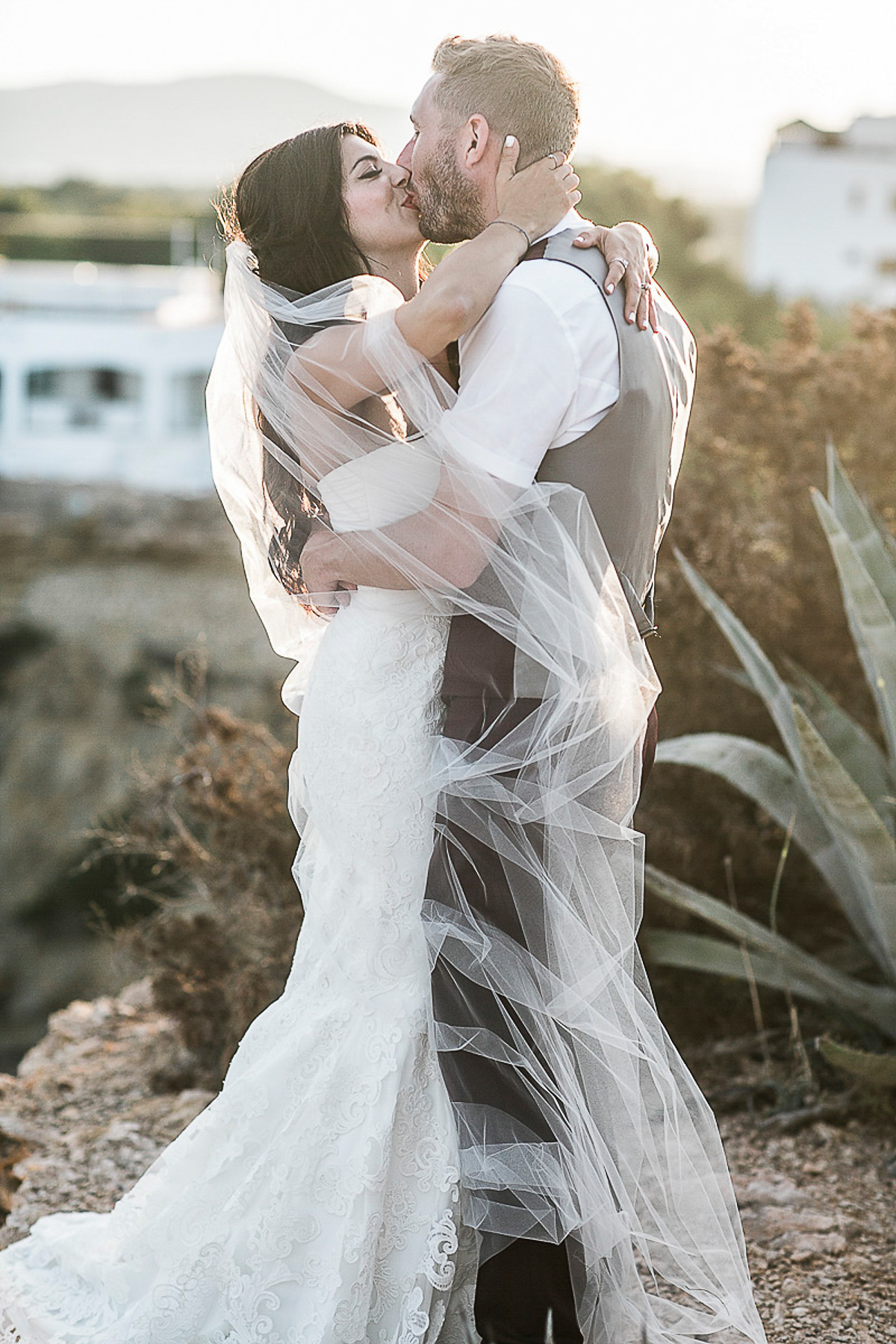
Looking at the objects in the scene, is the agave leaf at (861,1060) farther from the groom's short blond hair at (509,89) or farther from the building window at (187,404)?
the building window at (187,404)

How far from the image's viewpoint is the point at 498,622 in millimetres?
2580

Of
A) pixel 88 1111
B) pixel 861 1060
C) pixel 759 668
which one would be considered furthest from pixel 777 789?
pixel 88 1111

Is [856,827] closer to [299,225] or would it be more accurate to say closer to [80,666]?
[299,225]

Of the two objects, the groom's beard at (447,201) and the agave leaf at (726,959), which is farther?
the agave leaf at (726,959)

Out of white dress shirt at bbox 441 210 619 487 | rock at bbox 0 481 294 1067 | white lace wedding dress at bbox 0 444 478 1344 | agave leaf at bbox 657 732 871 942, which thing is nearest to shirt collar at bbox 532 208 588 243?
white dress shirt at bbox 441 210 619 487

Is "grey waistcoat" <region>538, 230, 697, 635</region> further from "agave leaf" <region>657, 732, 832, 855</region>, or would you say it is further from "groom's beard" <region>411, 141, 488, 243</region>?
"agave leaf" <region>657, 732, 832, 855</region>

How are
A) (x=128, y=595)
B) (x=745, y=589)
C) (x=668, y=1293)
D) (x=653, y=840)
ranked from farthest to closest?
(x=128, y=595), (x=745, y=589), (x=653, y=840), (x=668, y=1293)

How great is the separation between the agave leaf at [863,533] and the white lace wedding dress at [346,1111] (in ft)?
6.23

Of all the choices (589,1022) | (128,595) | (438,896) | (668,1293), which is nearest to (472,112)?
(438,896)

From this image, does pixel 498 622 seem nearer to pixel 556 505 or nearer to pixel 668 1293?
pixel 556 505

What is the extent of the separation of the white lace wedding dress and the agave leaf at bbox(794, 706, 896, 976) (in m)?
1.33

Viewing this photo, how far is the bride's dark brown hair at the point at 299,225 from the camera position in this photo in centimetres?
279

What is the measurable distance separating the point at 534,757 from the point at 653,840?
7.16 ft

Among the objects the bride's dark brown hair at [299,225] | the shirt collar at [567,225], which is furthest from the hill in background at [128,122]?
the shirt collar at [567,225]
